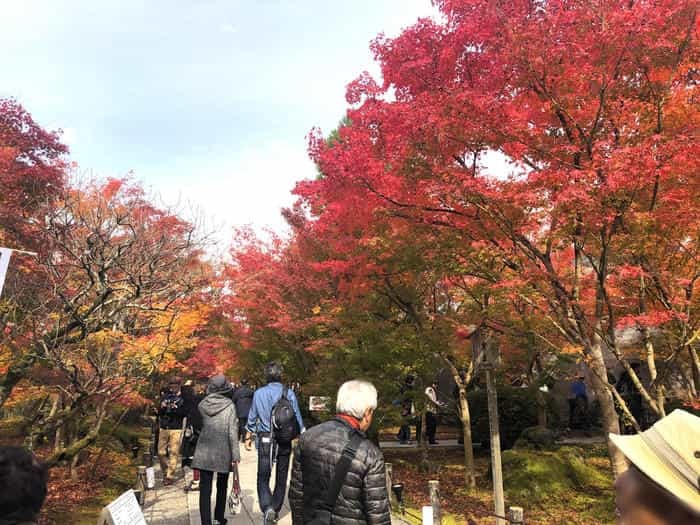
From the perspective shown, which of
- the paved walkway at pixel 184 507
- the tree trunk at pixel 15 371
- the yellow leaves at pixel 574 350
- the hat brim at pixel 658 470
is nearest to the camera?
the hat brim at pixel 658 470

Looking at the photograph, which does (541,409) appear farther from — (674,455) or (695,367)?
(674,455)

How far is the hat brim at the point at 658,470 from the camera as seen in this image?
3.46ft

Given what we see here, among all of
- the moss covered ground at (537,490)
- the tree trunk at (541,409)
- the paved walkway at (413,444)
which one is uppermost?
the tree trunk at (541,409)

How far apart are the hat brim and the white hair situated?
186 centimetres

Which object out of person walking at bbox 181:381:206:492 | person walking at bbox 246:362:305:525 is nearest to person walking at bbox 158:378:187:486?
person walking at bbox 181:381:206:492

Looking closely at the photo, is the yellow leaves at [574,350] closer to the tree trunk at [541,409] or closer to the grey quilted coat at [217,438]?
the grey quilted coat at [217,438]

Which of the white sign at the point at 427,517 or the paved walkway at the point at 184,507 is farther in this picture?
the paved walkway at the point at 184,507

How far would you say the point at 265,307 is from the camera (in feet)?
48.1

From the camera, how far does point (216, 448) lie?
5.24 meters

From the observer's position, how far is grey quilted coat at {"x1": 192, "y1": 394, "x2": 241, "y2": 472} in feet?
17.1

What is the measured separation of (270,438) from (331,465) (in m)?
2.62

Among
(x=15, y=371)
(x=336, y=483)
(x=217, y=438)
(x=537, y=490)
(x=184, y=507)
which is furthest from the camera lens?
(x=537, y=490)

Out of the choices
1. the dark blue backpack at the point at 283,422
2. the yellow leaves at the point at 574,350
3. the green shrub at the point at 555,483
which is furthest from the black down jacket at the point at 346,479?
the green shrub at the point at 555,483

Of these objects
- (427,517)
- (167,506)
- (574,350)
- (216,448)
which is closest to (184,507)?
(167,506)
